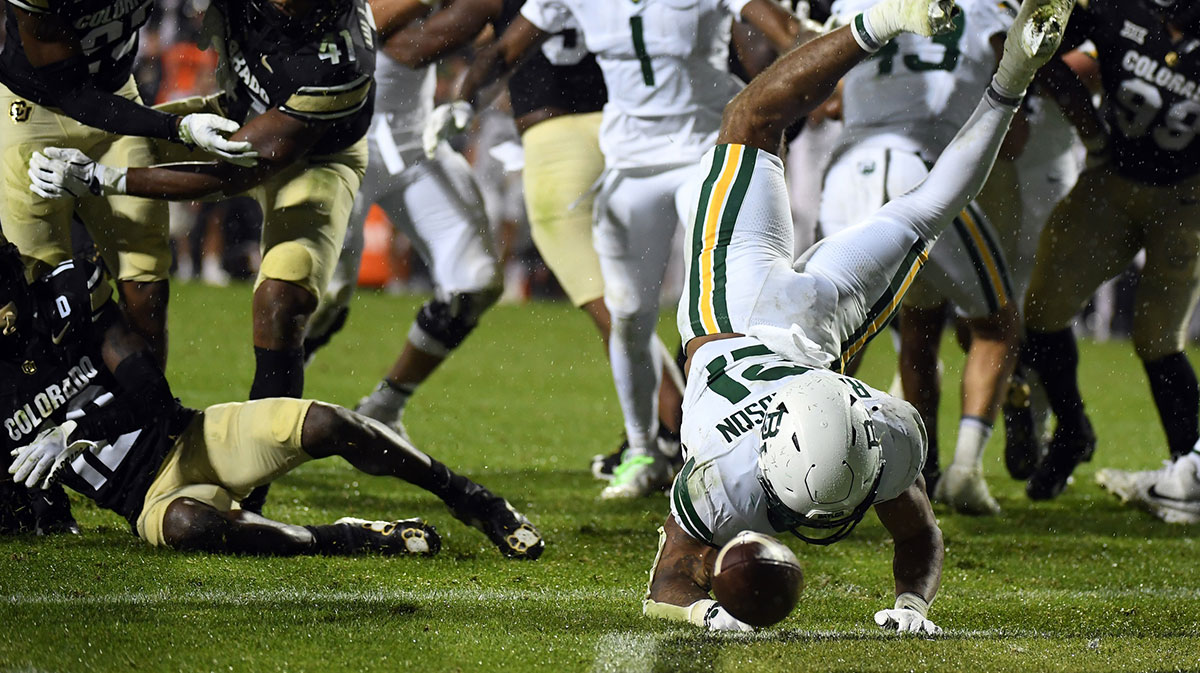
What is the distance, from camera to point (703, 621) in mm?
3158

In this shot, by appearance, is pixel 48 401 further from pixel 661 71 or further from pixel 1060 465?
pixel 1060 465

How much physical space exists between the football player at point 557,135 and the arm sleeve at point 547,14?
9.3 inches

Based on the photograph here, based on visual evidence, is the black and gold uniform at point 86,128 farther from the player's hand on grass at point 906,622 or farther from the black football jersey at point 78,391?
the player's hand on grass at point 906,622

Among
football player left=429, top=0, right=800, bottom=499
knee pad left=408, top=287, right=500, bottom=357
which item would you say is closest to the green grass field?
football player left=429, top=0, right=800, bottom=499

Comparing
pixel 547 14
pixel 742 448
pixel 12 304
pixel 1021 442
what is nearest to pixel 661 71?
pixel 547 14

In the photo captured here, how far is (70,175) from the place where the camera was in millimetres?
4375

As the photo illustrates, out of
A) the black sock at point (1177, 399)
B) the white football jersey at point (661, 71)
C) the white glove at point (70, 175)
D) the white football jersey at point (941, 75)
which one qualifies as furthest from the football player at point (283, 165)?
the black sock at point (1177, 399)

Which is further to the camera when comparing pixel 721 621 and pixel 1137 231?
pixel 1137 231

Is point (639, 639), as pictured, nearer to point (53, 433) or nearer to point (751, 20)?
point (53, 433)

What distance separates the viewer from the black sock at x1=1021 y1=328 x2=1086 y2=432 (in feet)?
19.2

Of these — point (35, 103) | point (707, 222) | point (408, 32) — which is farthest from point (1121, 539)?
point (35, 103)

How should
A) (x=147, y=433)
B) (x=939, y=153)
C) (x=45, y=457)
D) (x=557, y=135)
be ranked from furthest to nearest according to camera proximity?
(x=557, y=135)
(x=939, y=153)
(x=147, y=433)
(x=45, y=457)

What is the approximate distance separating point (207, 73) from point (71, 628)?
6264 mm

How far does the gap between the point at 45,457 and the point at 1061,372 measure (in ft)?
12.9
